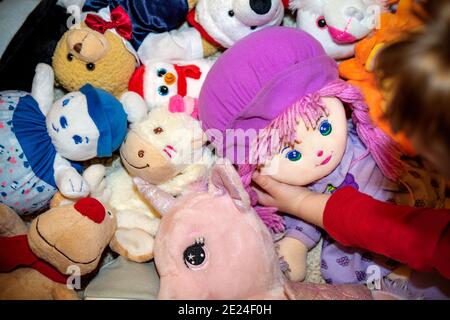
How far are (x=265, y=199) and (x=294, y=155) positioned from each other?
0.12 meters

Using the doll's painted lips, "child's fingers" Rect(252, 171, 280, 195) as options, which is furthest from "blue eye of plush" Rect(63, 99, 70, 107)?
the doll's painted lips

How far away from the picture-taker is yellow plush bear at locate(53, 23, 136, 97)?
84 cm

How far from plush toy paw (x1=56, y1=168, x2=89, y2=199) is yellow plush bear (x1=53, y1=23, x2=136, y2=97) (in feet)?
0.54

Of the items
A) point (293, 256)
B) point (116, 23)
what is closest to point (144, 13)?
point (116, 23)

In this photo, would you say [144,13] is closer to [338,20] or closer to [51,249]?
[338,20]

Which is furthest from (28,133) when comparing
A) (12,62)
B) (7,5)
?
(7,5)

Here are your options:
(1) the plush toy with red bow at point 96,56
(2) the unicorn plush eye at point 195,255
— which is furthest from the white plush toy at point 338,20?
(2) the unicorn plush eye at point 195,255

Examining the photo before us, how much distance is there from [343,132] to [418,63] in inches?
12.9

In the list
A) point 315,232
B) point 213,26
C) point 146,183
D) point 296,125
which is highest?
point 213,26

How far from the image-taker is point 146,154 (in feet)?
2.75

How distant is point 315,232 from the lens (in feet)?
2.94

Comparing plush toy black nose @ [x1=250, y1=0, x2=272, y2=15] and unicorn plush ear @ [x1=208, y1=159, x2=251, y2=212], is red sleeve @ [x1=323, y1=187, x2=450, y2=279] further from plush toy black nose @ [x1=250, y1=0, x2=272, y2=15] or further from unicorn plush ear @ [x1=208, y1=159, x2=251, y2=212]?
plush toy black nose @ [x1=250, y1=0, x2=272, y2=15]

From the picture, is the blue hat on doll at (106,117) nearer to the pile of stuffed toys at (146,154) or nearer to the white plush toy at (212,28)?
the pile of stuffed toys at (146,154)

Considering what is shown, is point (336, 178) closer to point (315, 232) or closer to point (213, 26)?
point (315, 232)
